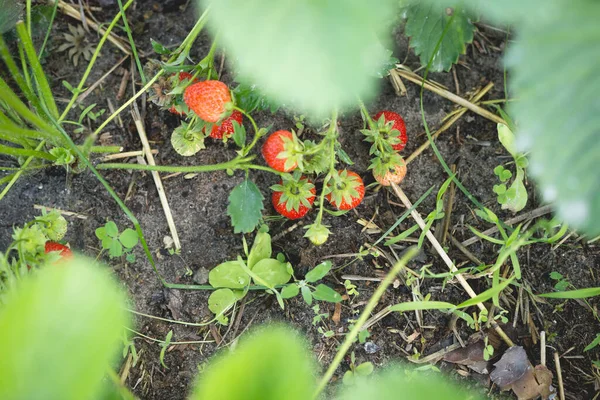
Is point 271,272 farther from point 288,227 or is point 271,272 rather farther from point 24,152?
point 24,152

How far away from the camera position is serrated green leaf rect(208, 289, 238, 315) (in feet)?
4.72

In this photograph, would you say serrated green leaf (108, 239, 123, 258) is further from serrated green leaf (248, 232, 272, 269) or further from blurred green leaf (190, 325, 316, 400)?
blurred green leaf (190, 325, 316, 400)

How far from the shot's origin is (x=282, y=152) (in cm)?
130

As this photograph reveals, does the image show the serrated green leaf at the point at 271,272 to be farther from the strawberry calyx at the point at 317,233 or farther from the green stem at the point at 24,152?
the green stem at the point at 24,152

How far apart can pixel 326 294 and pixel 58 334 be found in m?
0.90

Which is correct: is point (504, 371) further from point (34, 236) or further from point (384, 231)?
point (34, 236)

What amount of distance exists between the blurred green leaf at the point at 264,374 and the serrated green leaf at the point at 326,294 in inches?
31.7

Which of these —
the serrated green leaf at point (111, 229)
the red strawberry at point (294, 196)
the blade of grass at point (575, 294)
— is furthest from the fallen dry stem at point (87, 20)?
the blade of grass at point (575, 294)

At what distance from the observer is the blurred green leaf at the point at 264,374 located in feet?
1.91

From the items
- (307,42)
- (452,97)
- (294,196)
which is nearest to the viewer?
(307,42)

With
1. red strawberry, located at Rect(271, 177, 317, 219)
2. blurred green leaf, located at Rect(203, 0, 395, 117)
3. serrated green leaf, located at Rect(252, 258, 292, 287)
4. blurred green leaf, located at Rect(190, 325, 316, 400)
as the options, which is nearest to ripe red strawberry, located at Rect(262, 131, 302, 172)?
red strawberry, located at Rect(271, 177, 317, 219)

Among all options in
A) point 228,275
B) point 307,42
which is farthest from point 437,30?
point 228,275

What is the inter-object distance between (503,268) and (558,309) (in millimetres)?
178

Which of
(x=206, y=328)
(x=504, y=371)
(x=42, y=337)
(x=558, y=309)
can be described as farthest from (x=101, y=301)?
(x=558, y=309)
